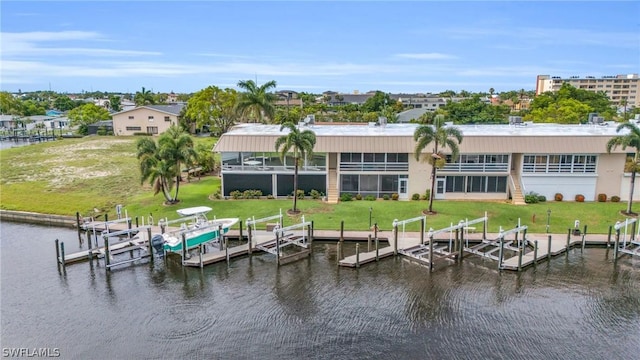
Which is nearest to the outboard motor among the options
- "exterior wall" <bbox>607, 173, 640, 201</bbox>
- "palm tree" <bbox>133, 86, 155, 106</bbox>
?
"exterior wall" <bbox>607, 173, 640, 201</bbox>

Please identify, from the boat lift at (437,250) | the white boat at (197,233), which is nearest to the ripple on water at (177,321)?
the white boat at (197,233)

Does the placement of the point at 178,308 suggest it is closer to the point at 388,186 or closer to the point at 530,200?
the point at 388,186

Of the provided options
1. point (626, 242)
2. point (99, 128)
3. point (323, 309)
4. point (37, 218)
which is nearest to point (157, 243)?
point (323, 309)

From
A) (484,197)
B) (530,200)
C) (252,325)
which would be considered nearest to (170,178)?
(252,325)

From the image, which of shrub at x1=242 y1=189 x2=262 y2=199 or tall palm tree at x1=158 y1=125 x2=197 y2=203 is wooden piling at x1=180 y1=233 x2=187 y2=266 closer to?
tall palm tree at x1=158 y1=125 x2=197 y2=203

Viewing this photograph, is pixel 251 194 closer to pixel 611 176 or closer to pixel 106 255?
pixel 106 255
